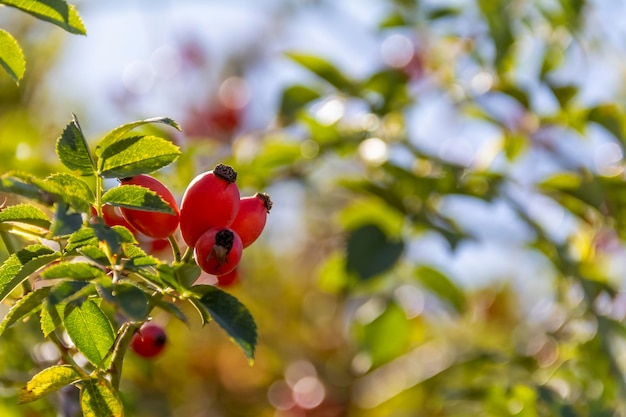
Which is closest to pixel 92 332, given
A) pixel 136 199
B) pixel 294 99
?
pixel 136 199

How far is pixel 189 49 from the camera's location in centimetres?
379

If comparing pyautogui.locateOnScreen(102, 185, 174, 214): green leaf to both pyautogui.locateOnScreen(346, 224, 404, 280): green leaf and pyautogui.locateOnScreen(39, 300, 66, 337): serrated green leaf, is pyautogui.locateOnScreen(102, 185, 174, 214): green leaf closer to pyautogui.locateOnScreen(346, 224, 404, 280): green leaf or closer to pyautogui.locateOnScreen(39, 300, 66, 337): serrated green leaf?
pyautogui.locateOnScreen(39, 300, 66, 337): serrated green leaf

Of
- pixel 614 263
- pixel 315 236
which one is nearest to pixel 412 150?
pixel 614 263

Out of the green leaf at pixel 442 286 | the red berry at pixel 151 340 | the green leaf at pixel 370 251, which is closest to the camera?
the red berry at pixel 151 340

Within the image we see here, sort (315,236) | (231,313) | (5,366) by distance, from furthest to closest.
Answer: (315,236) < (5,366) < (231,313)

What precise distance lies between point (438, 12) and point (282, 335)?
1.22 metres

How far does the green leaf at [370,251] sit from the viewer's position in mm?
1731

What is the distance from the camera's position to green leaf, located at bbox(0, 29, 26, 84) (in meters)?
0.87

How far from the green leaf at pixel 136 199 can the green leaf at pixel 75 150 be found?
0.05 metres

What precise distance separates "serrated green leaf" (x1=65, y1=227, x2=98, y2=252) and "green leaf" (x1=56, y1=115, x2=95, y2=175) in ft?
0.33

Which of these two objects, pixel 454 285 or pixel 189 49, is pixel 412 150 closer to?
pixel 454 285

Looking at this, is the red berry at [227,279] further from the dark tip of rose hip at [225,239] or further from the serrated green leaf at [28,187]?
the serrated green leaf at [28,187]

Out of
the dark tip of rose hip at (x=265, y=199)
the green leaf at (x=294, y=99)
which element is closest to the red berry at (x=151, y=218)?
the dark tip of rose hip at (x=265, y=199)

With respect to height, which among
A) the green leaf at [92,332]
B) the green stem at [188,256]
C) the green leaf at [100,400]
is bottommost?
the green leaf at [100,400]
